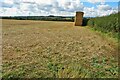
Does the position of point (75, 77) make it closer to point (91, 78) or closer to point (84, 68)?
point (91, 78)

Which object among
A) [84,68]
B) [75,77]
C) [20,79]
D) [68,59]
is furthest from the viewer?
[68,59]

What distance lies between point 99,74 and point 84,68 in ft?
1.38

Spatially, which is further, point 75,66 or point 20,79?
point 75,66

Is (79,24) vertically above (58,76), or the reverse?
(79,24)

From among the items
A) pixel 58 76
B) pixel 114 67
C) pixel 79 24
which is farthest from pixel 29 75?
pixel 79 24

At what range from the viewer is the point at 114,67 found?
4.50 meters

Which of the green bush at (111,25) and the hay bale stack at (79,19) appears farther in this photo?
the hay bale stack at (79,19)

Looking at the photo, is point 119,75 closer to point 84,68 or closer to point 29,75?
point 84,68

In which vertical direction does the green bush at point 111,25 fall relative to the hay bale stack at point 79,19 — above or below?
below

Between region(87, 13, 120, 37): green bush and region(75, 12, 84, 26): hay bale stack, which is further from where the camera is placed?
region(75, 12, 84, 26): hay bale stack

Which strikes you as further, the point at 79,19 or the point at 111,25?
the point at 79,19

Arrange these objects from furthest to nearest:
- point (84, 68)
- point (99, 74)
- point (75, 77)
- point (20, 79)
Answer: point (84, 68)
point (99, 74)
point (75, 77)
point (20, 79)

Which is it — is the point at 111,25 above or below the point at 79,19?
below

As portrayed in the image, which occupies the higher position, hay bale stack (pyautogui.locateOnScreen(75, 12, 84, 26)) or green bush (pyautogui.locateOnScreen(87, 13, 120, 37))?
hay bale stack (pyautogui.locateOnScreen(75, 12, 84, 26))
